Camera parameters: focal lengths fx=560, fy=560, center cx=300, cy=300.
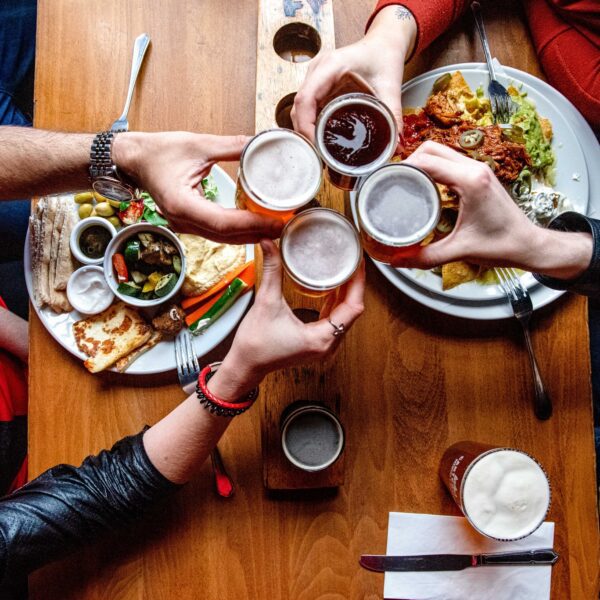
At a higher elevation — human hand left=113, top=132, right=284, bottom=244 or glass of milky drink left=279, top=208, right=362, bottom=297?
human hand left=113, top=132, right=284, bottom=244

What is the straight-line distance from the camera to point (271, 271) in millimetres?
1329

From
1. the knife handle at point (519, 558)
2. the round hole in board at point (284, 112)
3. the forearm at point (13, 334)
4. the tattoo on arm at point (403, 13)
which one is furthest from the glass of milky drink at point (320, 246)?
the forearm at point (13, 334)

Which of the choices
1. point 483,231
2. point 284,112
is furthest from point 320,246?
point 284,112

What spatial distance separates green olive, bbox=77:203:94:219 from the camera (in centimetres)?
167

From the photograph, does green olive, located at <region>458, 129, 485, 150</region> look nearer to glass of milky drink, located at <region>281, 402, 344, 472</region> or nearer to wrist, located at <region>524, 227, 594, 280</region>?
wrist, located at <region>524, 227, 594, 280</region>

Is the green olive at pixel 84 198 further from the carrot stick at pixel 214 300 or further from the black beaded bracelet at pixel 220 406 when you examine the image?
the black beaded bracelet at pixel 220 406

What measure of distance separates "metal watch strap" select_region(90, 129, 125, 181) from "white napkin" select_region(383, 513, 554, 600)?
1.27 metres

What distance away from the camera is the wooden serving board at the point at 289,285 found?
160 cm

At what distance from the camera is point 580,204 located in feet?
5.47

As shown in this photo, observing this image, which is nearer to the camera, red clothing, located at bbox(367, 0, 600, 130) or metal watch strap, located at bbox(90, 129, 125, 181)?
metal watch strap, located at bbox(90, 129, 125, 181)

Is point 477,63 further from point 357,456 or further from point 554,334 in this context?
point 357,456

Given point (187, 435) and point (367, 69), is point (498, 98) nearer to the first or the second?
point (367, 69)

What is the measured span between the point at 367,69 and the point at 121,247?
857 mm

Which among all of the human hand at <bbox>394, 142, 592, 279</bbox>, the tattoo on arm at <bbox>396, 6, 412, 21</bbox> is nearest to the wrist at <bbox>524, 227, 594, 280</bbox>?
the human hand at <bbox>394, 142, 592, 279</bbox>
